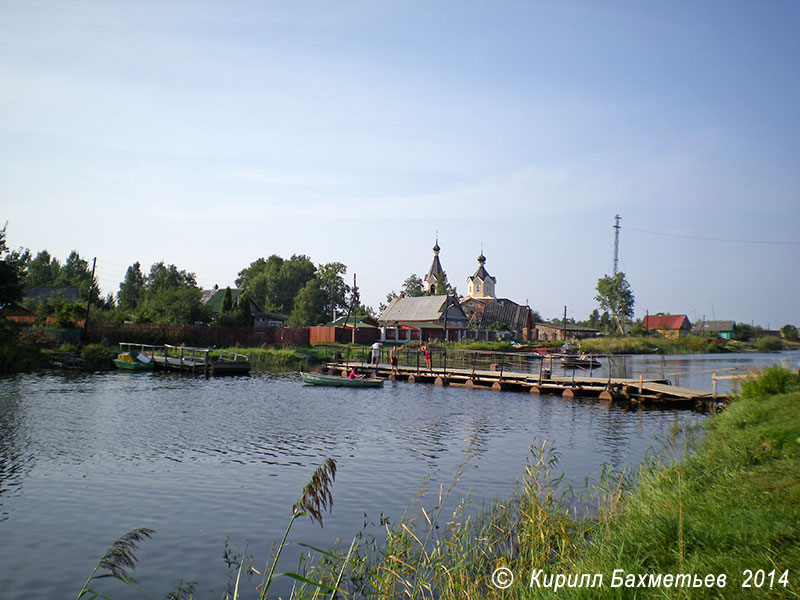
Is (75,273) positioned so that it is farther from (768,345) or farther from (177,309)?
(768,345)

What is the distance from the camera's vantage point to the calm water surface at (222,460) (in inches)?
410

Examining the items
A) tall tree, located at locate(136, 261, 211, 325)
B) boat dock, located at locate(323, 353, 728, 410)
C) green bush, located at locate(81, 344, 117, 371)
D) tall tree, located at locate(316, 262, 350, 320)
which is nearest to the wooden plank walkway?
boat dock, located at locate(323, 353, 728, 410)

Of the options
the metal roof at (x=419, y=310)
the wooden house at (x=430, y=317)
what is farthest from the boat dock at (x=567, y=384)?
the metal roof at (x=419, y=310)

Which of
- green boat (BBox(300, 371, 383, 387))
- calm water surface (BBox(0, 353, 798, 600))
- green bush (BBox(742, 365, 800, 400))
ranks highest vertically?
green bush (BBox(742, 365, 800, 400))

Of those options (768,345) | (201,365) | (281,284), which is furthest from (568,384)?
(768,345)

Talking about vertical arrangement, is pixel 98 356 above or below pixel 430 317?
below

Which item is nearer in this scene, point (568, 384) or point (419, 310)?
point (568, 384)

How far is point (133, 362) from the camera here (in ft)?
149

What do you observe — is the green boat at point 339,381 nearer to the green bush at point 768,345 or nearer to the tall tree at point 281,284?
the tall tree at point 281,284

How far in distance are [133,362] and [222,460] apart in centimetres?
3229

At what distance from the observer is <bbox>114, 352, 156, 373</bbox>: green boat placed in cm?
4524

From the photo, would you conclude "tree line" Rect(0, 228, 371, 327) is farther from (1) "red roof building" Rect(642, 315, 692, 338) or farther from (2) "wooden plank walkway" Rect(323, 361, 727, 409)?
(1) "red roof building" Rect(642, 315, 692, 338)

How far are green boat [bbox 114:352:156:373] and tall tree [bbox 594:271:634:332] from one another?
95809mm

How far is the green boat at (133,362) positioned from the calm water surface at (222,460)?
11686 millimetres
